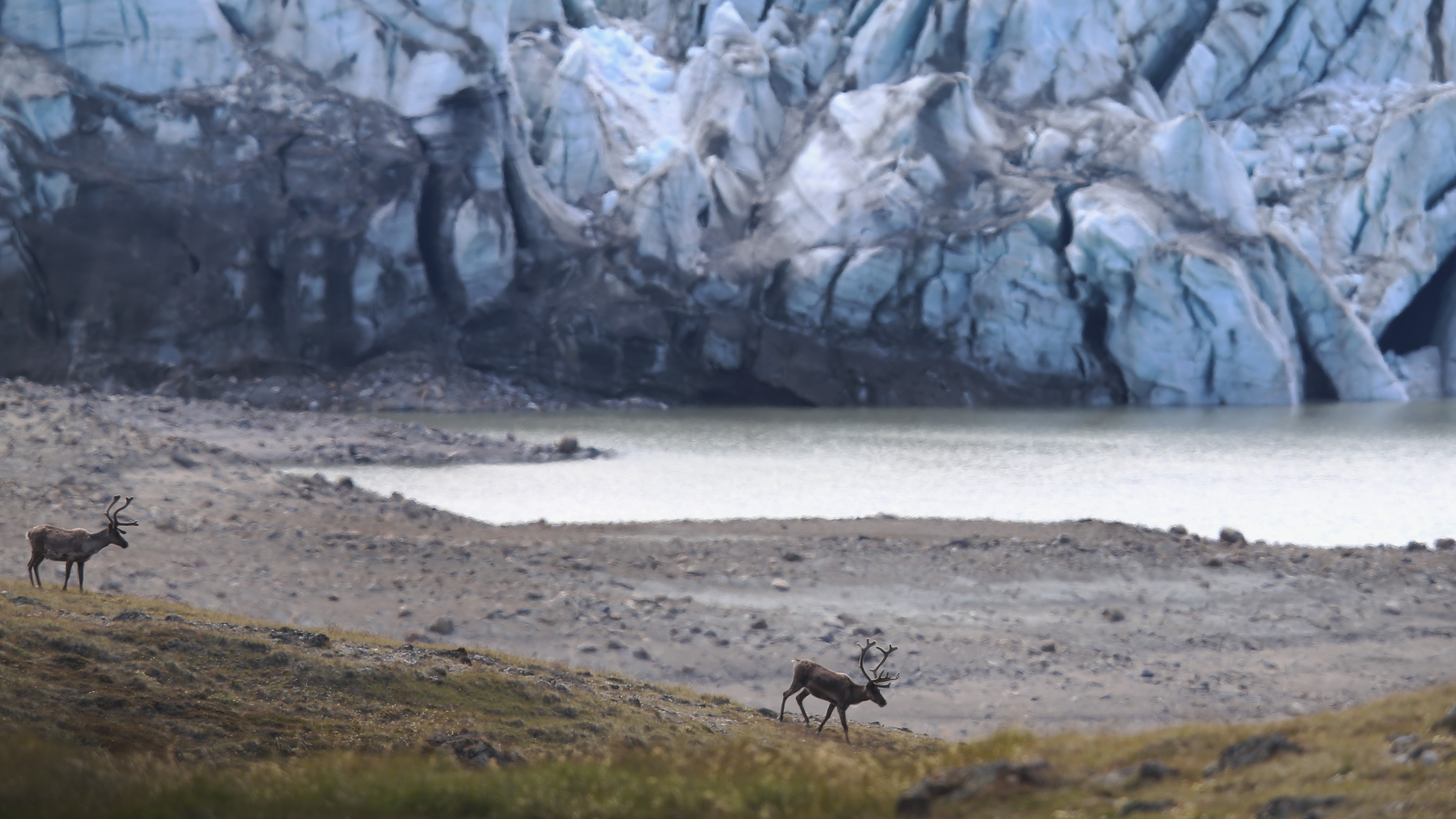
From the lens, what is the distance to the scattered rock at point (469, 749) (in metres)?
6.00

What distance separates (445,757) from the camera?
18.4ft

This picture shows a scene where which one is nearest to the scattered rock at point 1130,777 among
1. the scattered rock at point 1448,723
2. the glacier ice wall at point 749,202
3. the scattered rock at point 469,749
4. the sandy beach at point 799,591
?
the scattered rock at point 1448,723

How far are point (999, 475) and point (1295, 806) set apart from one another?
2189 cm

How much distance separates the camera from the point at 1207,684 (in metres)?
10.6

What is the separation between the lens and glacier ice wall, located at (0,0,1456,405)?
43438 millimetres

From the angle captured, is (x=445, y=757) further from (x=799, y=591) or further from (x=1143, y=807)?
(x=799, y=591)

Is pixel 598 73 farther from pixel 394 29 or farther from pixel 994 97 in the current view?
pixel 994 97

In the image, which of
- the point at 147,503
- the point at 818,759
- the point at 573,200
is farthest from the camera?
the point at 573,200

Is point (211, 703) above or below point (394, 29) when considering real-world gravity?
below

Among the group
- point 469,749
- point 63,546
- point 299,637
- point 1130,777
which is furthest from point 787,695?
point 63,546

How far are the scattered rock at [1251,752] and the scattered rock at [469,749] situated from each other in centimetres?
346

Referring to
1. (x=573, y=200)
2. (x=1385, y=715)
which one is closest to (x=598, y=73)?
(x=573, y=200)

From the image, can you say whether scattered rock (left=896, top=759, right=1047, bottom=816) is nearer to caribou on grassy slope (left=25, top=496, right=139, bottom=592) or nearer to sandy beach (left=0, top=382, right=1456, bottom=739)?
sandy beach (left=0, top=382, right=1456, bottom=739)

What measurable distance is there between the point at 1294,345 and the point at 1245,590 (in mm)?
37762
